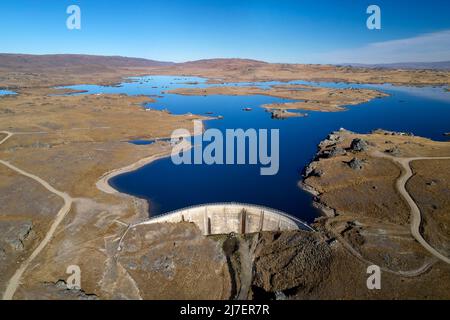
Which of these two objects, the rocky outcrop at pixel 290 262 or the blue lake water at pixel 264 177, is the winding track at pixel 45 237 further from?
the rocky outcrop at pixel 290 262

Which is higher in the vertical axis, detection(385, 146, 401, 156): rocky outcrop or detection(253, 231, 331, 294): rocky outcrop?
detection(385, 146, 401, 156): rocky outcrop

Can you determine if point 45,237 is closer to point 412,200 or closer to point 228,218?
point 228,218

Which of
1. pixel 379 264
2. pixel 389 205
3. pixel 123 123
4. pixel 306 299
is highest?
pixel 123 123

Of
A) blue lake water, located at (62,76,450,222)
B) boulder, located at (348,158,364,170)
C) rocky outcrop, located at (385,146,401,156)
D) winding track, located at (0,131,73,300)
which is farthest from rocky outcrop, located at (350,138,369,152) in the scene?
winding track, located at (0,131,73,300)

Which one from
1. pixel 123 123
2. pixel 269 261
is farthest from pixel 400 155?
pixel 123 123

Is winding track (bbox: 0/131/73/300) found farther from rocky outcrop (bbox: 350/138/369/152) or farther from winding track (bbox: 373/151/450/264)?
rocky outcrop (bbox: 350/138/369/152)
